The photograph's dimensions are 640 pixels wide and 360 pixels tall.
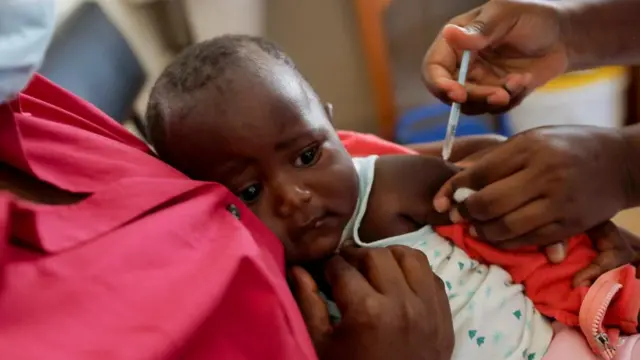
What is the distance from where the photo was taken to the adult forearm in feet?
3.61

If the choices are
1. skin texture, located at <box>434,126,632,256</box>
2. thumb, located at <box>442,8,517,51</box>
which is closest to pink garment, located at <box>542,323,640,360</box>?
skin texture, located at <box>434,126,632,256</box>

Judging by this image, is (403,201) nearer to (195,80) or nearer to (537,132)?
(537,132)

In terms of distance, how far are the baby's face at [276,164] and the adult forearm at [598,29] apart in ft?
1.49

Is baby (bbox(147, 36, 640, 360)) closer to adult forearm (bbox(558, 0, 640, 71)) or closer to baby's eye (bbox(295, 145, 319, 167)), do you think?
baby's eye (bbox(295, 145, 319, 167))

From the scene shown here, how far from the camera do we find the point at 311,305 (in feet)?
2.49

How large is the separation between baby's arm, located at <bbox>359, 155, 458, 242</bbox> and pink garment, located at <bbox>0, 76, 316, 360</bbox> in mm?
300

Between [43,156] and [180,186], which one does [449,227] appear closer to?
[180,186]

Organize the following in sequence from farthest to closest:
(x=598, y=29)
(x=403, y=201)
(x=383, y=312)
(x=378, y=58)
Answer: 1. (x=378, y=58)
2. (x=598, y=29)
3. (x=403, y=201)
4. (x=383, y=312)

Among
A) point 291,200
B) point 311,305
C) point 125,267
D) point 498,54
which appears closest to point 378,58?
point 498,54

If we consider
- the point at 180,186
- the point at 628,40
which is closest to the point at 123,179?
the point at 180,186

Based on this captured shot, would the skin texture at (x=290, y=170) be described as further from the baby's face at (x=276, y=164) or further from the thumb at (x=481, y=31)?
the thumb at (x=481, y=31)

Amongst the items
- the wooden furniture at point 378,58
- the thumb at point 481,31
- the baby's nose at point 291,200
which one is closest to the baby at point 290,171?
the baby's nose at point 291,200

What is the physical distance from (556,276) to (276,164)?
1.33 ft

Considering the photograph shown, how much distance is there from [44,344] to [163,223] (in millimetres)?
149
